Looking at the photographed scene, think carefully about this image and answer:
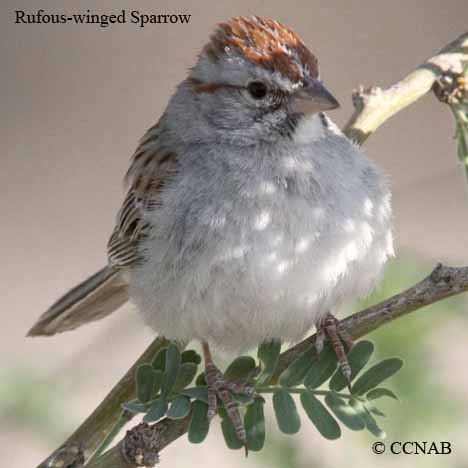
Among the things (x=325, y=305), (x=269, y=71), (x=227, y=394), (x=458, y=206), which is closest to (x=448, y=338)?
(x=325, y=305)

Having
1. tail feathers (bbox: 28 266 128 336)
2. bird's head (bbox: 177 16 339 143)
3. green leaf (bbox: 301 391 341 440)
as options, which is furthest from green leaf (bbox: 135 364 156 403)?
tail feathers (bbox: 28 266 128 336)

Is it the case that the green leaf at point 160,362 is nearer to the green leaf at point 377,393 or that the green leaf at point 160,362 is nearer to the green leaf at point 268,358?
the green leaf at point 268,358

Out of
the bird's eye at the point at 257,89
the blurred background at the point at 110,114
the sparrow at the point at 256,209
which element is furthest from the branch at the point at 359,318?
the blurred background at the point at 110,114

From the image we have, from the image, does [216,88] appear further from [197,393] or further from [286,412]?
[286,412]

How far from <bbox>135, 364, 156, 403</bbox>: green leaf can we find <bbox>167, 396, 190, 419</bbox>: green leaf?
0.06 meters

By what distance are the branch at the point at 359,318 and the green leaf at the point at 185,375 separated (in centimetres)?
8

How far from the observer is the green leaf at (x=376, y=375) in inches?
100

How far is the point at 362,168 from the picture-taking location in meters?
3.42

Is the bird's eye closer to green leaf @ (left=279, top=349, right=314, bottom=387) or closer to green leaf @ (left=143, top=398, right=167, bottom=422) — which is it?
green leaf @ (left=279, top=349, right=314, bottom=387)

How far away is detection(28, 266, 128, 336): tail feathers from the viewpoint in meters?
3.86

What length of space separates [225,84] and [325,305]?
28.5 inches

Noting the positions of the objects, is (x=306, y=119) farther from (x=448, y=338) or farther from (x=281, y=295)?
(x=448, y=338)

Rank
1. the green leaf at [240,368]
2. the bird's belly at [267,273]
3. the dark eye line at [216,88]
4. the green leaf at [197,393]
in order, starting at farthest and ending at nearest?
the dark eye line at [216,88]
the bird's belly at [267,273]
the green leaf at [240,368]
the green leaf at [197,393]

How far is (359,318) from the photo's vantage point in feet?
8.70
